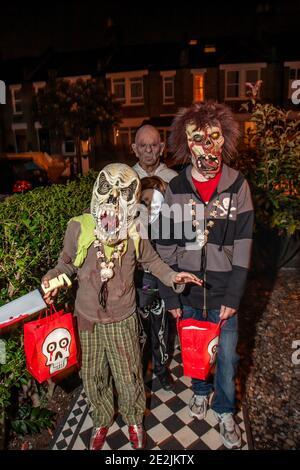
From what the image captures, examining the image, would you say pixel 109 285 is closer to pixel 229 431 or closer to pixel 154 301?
pixel 154 301

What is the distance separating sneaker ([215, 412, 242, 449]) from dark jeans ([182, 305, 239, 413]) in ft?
0.16

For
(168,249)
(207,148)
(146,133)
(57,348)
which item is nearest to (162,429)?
(57,348)

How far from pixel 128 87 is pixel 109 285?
2287 cm

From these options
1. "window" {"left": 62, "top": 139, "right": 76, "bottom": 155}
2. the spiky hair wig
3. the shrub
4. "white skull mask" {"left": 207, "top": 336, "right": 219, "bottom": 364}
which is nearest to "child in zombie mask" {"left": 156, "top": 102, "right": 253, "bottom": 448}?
the spiky hair wig

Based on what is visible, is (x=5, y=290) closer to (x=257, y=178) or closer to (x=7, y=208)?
(x=7, y=208)

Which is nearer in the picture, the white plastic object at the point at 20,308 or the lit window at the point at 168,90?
the white plastic object at the point at 20,308

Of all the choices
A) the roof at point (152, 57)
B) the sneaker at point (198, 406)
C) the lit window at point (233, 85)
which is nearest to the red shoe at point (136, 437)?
the sneaker at point (198, 406)

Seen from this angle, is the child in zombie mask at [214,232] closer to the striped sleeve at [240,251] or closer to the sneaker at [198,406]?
the striped sleeve at [240,251]

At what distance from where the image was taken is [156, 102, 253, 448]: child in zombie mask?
2.64m

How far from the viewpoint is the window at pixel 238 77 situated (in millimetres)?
Answer: 21141

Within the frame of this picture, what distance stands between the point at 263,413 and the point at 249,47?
73.2 feet

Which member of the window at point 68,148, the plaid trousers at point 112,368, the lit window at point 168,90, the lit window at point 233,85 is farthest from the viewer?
the window at point 68,148

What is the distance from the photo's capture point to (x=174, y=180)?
2.83m

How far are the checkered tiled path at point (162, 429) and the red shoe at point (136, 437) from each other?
54 millimetres
